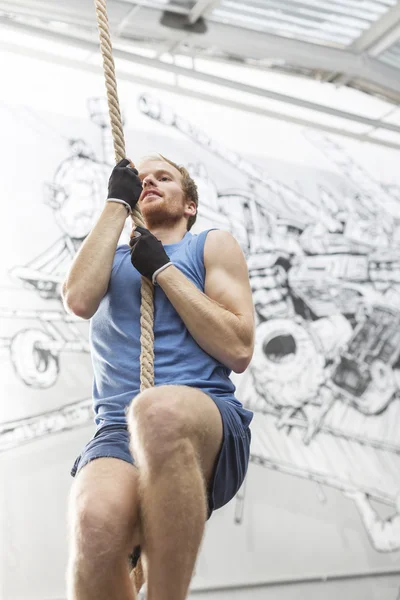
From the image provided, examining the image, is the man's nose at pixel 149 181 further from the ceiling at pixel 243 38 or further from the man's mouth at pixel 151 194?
the ceiling at pixel 243 38

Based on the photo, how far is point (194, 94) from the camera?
455 cm

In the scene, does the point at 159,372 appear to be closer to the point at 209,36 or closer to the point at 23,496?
the point at 23,496

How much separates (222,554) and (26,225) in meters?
2.18

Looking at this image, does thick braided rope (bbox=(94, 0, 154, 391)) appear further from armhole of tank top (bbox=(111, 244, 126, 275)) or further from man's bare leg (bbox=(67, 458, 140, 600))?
man's bare leg (bbox=(67, 458, 140, 600))

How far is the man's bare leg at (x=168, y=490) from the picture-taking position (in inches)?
57.2

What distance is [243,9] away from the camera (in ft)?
13.6

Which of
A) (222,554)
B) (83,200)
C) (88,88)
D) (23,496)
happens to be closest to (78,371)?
(23,496)

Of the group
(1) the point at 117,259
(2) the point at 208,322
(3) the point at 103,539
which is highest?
(1) the point at 117,259

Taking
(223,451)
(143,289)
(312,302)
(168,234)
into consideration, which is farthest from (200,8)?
(223,451)

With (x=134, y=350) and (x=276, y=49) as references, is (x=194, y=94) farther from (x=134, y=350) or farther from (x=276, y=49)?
(x=134, y=350)

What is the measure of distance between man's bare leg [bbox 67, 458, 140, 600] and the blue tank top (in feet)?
0.88

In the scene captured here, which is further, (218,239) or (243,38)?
(243,38)

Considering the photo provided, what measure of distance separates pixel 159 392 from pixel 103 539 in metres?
0.33

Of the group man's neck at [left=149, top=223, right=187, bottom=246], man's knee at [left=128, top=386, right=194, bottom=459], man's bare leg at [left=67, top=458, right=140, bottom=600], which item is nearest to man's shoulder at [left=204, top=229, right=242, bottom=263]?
man's neck at [left=149, top=223, right=187, bottom=246]
